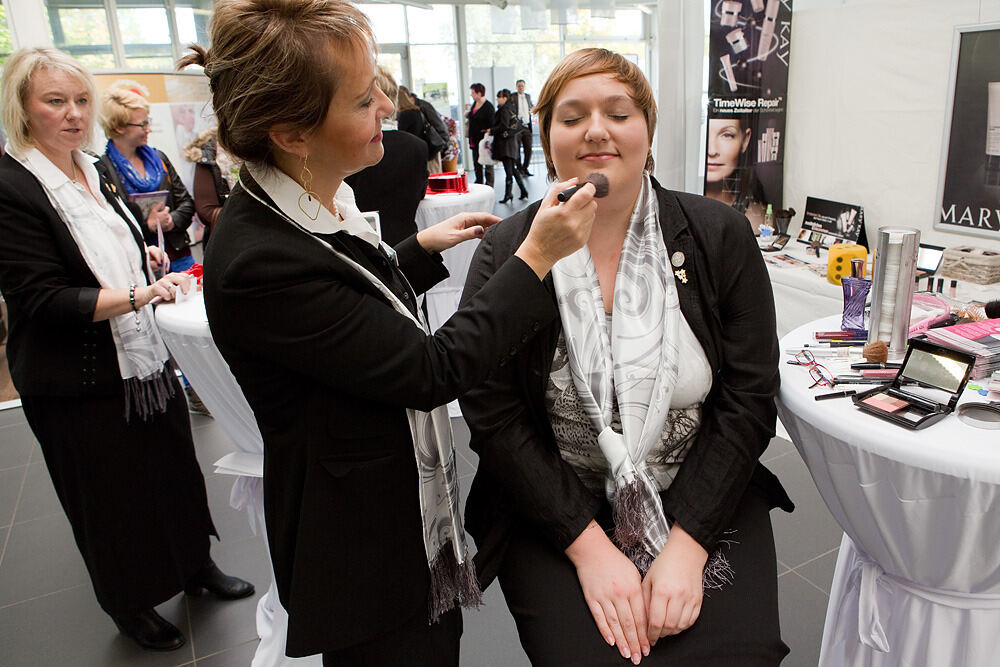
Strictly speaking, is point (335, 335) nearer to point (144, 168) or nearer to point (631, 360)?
point (631, 360)

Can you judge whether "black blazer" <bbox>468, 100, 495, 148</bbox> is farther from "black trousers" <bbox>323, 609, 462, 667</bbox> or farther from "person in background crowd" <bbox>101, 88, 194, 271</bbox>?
"black trousers" <bbox>323, 609, 462, 667</bbox>

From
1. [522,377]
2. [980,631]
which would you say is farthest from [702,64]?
[980,631]

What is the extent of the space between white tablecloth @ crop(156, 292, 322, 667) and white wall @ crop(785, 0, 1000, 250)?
9.81ft

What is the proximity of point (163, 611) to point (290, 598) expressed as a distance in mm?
1458

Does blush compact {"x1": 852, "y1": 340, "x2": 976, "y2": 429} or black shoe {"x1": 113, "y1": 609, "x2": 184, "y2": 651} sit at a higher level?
blush compact {"x1": 852, "y1": 340, "x2": 976, "y2": 429}

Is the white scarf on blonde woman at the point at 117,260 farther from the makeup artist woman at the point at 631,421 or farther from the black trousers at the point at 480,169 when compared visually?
the black trousers at the point at 480,169


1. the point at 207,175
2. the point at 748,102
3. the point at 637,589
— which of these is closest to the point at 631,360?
the point at 637,589

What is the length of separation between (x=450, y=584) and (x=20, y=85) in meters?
1.65

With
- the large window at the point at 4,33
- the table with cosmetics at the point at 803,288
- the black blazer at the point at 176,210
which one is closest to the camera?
the table with cosmetics at the point at 803,288

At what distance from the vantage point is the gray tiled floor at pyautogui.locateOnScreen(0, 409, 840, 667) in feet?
6.74

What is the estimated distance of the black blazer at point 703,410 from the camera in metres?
1.31

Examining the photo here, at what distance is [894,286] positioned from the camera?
1.34 metres

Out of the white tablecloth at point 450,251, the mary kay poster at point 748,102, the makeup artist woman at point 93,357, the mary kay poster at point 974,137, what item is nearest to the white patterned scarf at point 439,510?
the makeup artist woman at point 93,357

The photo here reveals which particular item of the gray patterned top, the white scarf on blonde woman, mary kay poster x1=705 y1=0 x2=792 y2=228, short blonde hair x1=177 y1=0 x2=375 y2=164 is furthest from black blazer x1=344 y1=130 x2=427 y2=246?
short blonde hair x1=177 y1=0 x2=375 y2=164
